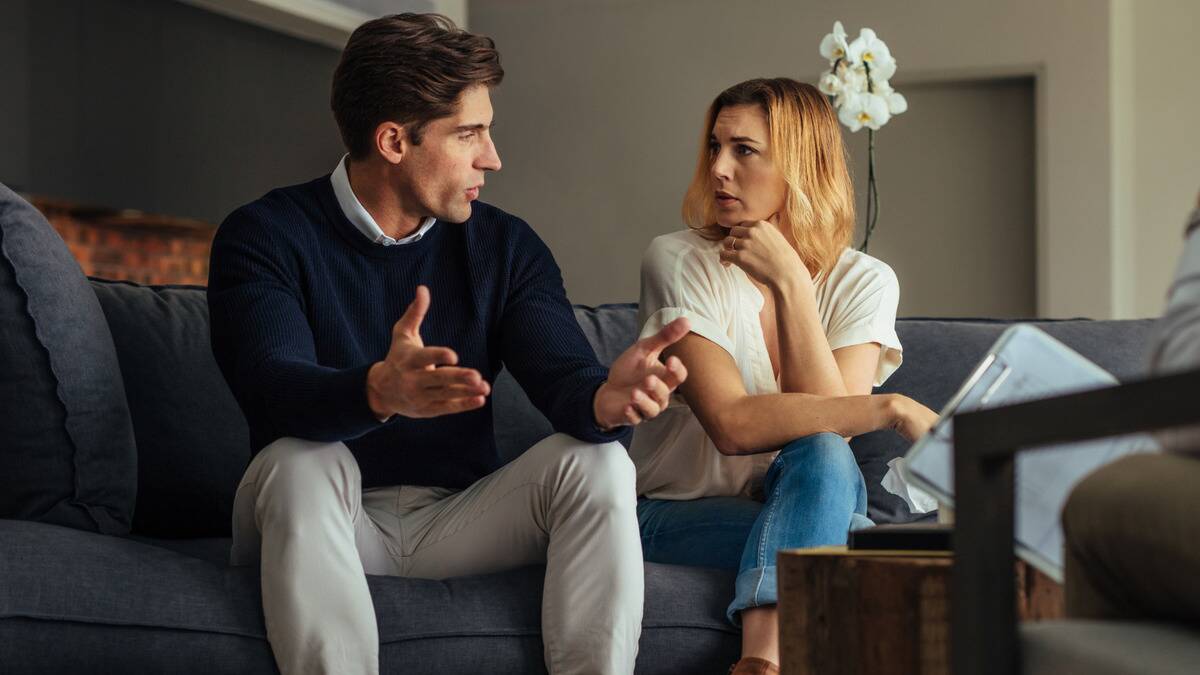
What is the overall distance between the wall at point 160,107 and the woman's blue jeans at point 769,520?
3.63 m

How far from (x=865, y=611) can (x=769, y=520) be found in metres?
0.63

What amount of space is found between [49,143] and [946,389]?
372 cm

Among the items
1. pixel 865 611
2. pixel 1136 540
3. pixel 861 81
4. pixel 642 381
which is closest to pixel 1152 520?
pixel 1136 540

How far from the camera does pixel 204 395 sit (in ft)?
7.48

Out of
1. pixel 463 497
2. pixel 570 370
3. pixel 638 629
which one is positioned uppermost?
pixel 570 370

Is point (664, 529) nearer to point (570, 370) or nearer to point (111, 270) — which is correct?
point (570, 370)

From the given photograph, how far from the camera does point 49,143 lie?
487 centimetres

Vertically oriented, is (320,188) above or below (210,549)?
above

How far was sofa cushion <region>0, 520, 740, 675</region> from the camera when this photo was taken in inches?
62.1

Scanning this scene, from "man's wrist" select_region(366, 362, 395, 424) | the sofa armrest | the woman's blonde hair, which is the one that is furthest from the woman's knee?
the sofa armrest

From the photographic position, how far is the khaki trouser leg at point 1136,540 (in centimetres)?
89

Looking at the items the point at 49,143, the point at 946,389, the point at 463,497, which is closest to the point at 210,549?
the point at 463,497

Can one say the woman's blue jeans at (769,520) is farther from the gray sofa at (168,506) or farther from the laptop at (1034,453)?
the laptop at (1034,453)

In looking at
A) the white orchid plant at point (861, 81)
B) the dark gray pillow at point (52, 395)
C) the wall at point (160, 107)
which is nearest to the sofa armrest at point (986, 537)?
the dark gray pillow at point (52, 395)
